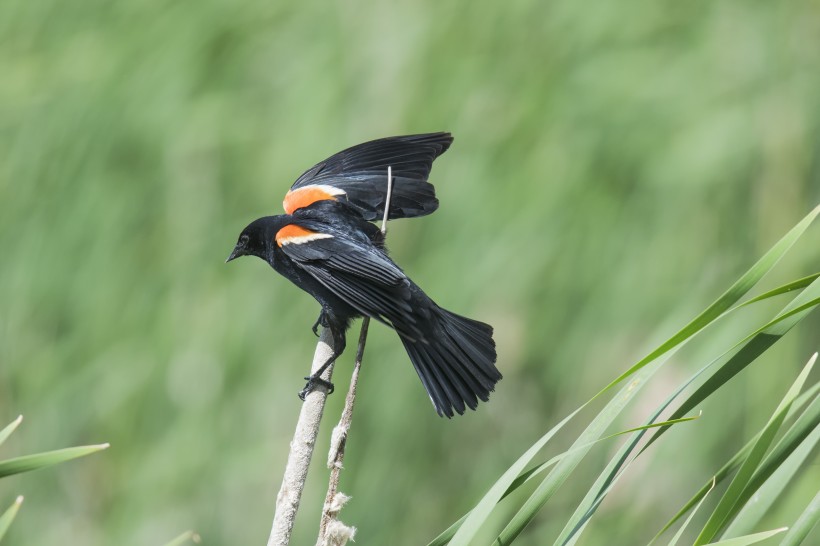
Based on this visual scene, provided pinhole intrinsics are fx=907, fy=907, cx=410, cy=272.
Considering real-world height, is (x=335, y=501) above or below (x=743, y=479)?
above

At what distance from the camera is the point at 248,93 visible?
2.59 m

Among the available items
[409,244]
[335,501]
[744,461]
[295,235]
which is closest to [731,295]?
[744,461]

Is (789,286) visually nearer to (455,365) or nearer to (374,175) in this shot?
(455,365)

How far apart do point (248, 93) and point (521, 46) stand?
0.78 m

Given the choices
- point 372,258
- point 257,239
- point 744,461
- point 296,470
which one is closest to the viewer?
point 744,461

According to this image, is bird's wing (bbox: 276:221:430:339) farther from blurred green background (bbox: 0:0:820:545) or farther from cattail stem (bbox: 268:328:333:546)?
blurred green background (bbox: 0:0:820:545)

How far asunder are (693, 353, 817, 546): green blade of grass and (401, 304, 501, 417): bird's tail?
69 cm

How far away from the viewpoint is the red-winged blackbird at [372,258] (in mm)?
1770

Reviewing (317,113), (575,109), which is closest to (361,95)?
(317,113)

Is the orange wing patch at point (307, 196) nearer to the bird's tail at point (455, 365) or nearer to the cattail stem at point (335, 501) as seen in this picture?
the bird's tail at point (455, 365)

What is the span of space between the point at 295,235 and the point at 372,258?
0.22m

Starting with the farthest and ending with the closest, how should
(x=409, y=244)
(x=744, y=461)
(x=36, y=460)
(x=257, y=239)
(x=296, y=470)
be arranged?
(x=409, y=244) → (x=257, y=239) → (x=296, y=470) → (x=744, y=461) → (x=36, y=460)

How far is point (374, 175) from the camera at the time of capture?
2.22m

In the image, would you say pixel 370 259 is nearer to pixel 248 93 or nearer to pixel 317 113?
pixel 317 113
